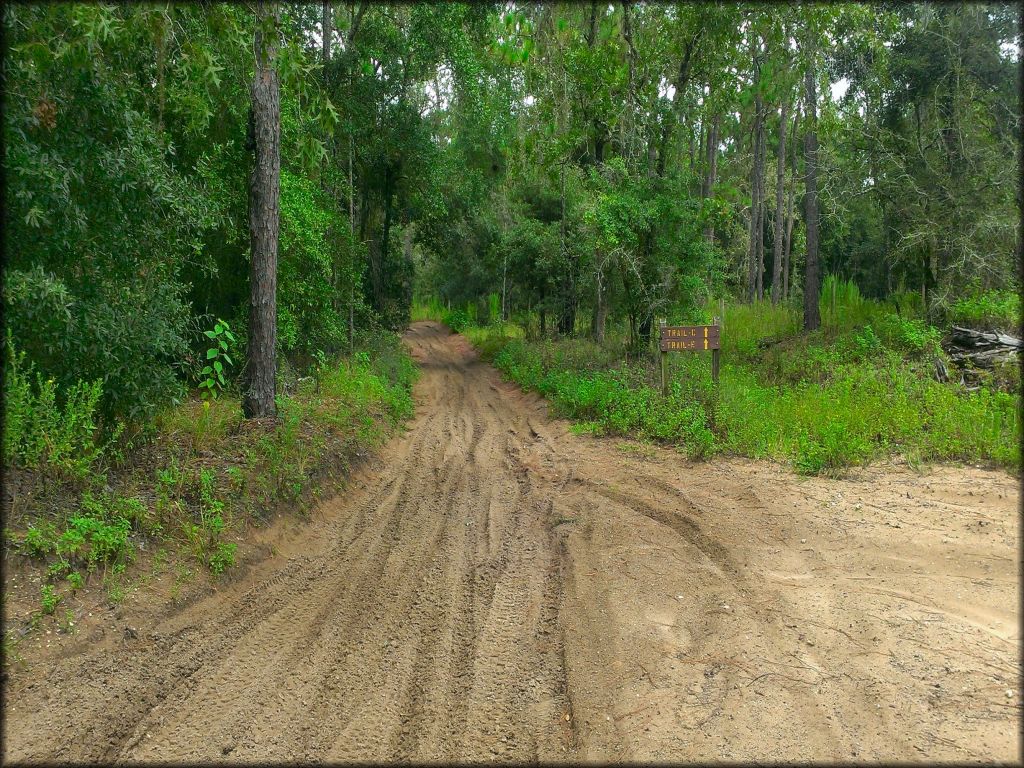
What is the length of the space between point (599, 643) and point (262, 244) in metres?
6.39

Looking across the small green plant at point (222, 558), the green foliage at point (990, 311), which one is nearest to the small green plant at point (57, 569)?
the small green plant at point (222, 558)

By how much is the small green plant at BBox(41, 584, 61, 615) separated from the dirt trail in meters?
0.40

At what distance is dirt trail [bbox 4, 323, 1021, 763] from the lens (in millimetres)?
3287

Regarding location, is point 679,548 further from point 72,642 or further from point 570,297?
point 570,297

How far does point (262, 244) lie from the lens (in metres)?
8.10

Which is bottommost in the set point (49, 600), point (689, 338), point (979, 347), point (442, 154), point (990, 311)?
point (49, 600)

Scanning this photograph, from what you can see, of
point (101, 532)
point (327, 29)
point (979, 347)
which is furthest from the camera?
point (327, 29)

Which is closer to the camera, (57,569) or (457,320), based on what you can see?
(57,569)

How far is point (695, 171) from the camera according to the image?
15.5 meters

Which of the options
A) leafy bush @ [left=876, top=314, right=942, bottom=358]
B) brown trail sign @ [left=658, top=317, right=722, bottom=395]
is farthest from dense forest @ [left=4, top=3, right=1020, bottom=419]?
brown trail sign @ [left=658, top=317, right=722, bottom=395]

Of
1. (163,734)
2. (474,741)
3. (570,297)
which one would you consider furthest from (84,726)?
(570,297)

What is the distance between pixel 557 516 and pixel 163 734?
4128 mm

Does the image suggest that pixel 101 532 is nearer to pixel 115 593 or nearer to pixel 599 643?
pixel 115 593

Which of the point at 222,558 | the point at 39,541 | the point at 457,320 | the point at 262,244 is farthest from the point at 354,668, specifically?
the point at 457,320
